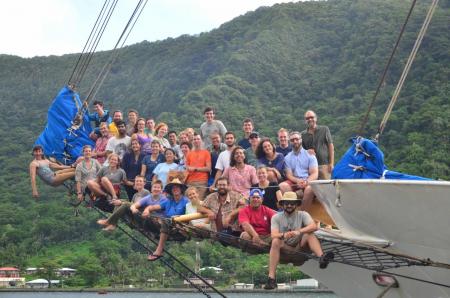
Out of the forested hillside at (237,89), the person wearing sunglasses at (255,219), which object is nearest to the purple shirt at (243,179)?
the person wearing sunglasses at (255,219)

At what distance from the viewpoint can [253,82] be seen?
72.6 m

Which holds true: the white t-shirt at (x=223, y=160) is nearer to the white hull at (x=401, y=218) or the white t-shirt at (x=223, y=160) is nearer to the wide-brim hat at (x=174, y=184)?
the wide-brim hat at (x=174, y=184)

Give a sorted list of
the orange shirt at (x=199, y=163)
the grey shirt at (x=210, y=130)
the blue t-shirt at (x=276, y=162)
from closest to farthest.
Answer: the blue t-shirt at (x=276, y=162) → the orange shirt at (x=199, y=163) → the grey shirt at (x=210, y=130)

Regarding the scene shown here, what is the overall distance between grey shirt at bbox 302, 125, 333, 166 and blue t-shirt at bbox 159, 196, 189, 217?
1675 mm

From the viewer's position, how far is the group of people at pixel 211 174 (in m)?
8.23

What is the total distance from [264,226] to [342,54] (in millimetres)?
66921

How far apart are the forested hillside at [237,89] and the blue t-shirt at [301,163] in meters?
25.4

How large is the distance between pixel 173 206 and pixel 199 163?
89cm

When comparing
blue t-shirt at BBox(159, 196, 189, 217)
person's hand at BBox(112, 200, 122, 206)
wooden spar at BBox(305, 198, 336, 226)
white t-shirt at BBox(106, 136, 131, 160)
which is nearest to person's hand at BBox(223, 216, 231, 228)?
wooden spar at BBox(305, 198, 336, 226)

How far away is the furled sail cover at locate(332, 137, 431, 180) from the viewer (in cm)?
793

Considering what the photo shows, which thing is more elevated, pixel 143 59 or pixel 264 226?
pixel 143 59

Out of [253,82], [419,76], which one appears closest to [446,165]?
[419,76]

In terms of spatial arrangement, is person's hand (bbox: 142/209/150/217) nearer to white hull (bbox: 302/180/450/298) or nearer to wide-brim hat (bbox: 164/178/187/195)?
wide-brim hat (bbox: 164/178/187/195)

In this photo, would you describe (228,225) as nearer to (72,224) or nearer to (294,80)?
(294,80)
